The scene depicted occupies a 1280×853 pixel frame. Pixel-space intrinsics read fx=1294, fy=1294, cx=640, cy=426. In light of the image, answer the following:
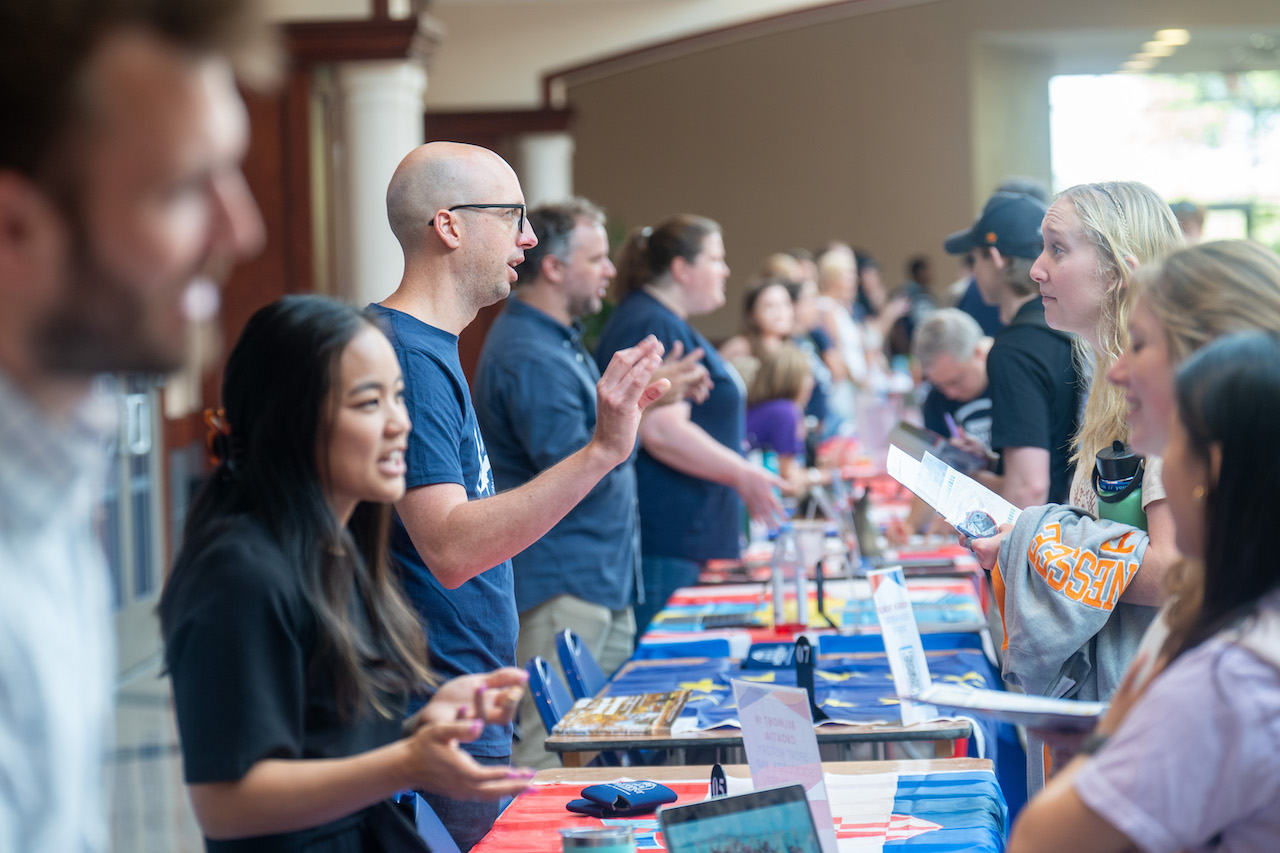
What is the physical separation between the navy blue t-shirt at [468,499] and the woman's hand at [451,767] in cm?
75

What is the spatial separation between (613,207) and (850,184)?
2708 mm

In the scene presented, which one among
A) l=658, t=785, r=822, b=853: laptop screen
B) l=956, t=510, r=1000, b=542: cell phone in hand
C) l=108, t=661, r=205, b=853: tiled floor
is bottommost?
l=108, t=661, r=205, b=853: tiled floor

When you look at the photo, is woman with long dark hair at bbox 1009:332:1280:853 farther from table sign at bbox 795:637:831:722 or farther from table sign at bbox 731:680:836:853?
table sign at bbox 795:637:831:722

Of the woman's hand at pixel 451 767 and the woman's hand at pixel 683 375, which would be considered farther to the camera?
the woman's hand at pixel 683 375

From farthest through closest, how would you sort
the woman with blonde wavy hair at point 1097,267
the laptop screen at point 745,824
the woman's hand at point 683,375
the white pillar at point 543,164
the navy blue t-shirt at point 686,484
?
1. the white pillar at point 543,164
2. the navy blue t-shirt at point 686,484
3. the woman's hand at point 683,375
4. the woman with blonde wavy hair at point 1097,267
5. the laptop screen at point 745,824

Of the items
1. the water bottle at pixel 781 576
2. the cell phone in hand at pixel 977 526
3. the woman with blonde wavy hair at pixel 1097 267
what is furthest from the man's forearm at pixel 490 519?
the water bottle at pixel 781 576

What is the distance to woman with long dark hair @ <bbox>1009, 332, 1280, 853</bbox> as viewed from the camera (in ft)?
3.55

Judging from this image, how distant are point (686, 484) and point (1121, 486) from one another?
210cm

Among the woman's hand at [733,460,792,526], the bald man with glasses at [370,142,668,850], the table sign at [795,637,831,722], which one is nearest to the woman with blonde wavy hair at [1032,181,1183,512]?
the table sign at [795,637,831,722]

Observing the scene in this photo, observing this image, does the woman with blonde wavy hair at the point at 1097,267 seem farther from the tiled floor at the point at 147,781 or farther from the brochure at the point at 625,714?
the tiled floor at the point at 147,781

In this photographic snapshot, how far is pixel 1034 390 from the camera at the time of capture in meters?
2.83

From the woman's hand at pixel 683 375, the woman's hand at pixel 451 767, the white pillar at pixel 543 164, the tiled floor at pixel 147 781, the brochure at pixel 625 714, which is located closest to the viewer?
the woman's hand at pixel 451 767

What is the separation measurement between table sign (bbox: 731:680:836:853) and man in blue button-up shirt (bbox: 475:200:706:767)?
4.52ft

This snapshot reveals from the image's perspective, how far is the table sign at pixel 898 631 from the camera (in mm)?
1919
